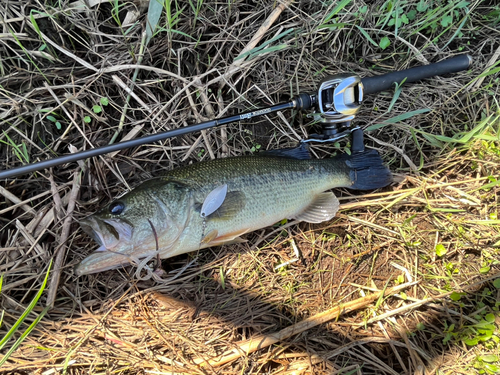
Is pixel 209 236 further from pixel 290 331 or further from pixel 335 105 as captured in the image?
pixel 335 105

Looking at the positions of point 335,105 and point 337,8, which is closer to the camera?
point 335,105

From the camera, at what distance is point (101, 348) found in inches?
92.0

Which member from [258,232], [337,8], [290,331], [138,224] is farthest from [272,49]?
[290,331]

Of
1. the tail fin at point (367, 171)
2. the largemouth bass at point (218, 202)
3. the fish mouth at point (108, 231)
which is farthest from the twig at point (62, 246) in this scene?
the tail fin at point (367, 171)

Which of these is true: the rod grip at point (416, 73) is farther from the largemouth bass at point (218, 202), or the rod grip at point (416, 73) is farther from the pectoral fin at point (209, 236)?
A: the pectoral fin at point (209, 236)

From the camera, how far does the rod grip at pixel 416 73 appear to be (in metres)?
2.69

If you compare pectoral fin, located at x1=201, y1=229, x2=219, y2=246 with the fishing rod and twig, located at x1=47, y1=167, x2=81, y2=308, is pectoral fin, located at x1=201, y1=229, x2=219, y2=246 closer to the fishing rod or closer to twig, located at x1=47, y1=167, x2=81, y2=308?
the fishing rod

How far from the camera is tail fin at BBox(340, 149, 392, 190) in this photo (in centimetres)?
272

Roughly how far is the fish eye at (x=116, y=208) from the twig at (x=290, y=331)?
129 cm

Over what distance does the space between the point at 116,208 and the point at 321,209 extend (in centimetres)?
167

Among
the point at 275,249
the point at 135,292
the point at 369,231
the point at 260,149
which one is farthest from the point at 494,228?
the point at 135,292

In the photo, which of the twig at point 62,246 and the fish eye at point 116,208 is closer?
the fish eye at point 116,208

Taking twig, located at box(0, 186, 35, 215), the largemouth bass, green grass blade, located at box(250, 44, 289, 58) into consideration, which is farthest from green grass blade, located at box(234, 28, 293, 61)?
twig, located at box(0, 186, 35, 215)

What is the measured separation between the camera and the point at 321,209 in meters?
2.65
